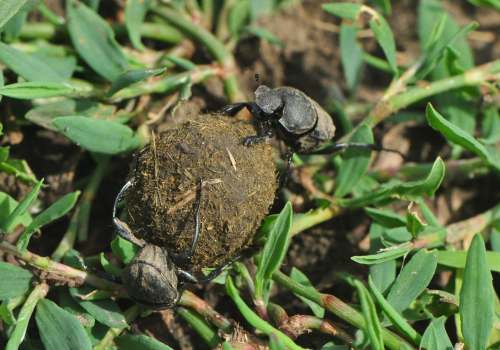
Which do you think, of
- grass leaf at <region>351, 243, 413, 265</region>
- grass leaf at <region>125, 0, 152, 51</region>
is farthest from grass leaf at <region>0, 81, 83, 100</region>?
grass leaf at <region>351, 243, 413, 265</region>

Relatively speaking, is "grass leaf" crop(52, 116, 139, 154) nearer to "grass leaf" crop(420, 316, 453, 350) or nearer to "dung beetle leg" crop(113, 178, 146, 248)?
"dung beetle leg" crop(113, 178, 146, 248)

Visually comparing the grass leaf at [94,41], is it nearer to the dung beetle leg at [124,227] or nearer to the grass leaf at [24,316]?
the dung beetle leg at [124,227]

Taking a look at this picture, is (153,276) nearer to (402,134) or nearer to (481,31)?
(402,134)

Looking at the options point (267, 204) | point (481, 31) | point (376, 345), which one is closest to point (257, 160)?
point (267, 204)

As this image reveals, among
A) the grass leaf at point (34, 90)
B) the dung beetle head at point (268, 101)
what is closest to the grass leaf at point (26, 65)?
the grass leaf at point (34, 90)

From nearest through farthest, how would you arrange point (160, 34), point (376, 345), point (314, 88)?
point (376, 345), point (160, 34), point (314, 88)

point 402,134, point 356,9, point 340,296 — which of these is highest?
point 356,9
